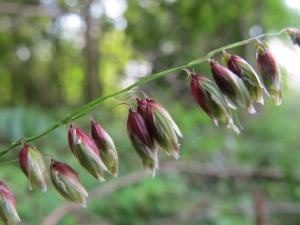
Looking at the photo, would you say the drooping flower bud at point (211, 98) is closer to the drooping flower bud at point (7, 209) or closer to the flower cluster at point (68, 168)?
the flower cluster at point (68, 168)

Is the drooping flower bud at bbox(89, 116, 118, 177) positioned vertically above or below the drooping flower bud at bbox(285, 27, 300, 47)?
below

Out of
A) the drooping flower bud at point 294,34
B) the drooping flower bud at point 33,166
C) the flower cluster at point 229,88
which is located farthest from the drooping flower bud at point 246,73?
the drooping flower bud at point 33,166

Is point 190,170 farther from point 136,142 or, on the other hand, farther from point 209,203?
point 136,142

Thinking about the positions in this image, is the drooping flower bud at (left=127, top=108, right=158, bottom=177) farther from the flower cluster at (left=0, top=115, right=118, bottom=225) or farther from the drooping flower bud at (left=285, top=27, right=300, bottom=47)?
the drooping flower bud at (left=285, top=27, right=300, bottom=47)

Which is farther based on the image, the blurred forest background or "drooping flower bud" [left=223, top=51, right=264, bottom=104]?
the blurred forest background

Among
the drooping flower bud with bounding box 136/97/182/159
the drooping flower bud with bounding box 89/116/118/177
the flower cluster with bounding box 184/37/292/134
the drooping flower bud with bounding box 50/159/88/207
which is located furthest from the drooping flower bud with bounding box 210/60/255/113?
the drooping flower bud with bounding box 50/159/88/207

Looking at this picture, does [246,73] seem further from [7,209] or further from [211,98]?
[7,209]

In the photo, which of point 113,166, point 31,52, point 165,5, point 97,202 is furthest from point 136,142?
point 31,52
